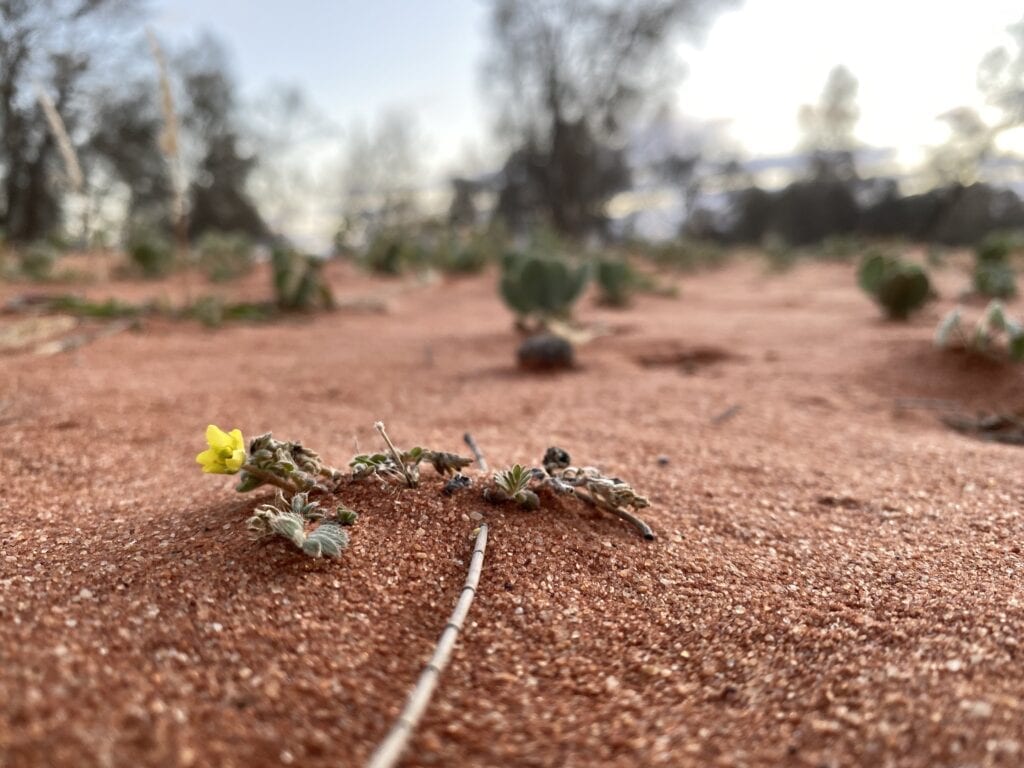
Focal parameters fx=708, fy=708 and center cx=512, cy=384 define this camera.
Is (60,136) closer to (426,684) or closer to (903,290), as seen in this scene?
(426,684)

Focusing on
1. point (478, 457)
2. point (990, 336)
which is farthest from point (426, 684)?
point (990, 336)

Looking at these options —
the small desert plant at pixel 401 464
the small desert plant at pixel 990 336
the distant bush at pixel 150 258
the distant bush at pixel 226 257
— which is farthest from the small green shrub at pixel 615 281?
the small desert plant at pixel 401 464

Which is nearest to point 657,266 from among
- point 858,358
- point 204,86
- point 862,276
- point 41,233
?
point 862,276

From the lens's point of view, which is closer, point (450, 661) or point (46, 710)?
point (46, 710)

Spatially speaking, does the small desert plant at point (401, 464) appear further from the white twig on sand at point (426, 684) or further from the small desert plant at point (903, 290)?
the small desert plant at point (903, 290)

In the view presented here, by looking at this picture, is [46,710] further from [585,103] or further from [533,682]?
[585,103]

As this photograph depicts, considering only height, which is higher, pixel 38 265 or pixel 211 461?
pixel 38 265

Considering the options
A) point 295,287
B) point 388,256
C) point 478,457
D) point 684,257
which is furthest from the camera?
point 684,257

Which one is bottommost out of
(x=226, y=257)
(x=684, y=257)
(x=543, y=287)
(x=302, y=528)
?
(x=302, y=528)
